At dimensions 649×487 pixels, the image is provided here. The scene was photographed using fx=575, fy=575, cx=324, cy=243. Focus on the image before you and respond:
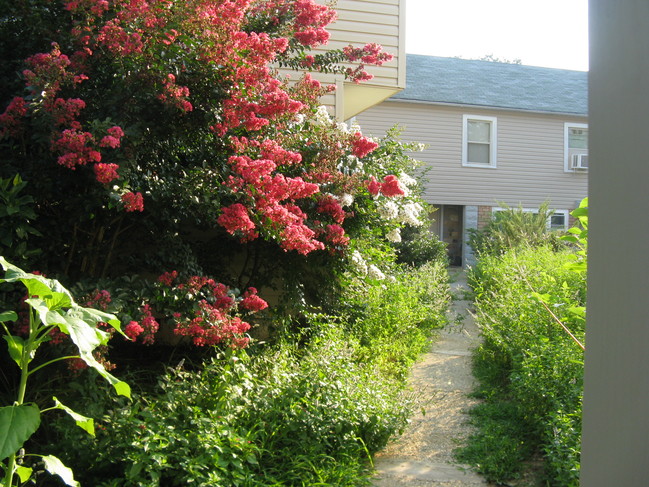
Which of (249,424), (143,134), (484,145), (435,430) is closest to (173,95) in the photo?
(143,134)

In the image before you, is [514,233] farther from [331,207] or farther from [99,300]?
[99,300]

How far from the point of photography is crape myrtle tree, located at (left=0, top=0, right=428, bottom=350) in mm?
3361

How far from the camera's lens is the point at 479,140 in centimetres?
1630

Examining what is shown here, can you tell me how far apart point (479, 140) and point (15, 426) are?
15.7 m

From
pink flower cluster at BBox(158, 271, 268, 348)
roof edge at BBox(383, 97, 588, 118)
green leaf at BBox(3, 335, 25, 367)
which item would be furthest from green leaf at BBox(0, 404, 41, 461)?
roof edge at BBox(383, 97, 588, 118)

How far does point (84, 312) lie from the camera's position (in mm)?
2158

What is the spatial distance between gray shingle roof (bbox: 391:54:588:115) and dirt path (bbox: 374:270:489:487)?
10499 millimetres

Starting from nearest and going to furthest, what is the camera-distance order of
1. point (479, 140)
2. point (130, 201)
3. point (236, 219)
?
point (130, 201) → point (236, 219) → point (479, 140)

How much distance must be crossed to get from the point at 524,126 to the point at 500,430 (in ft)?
45.9

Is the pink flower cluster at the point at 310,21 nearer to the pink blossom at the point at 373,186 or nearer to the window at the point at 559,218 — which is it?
the pink blossom at the point at 373,186

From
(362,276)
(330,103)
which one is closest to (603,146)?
(362,276)

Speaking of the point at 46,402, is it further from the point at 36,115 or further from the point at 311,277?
the point at 311,277

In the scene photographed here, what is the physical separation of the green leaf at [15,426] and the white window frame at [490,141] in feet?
49.3

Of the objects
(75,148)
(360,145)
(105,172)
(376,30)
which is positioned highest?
(376,30)
